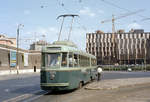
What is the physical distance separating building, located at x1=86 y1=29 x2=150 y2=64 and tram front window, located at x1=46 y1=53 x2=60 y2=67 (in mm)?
111781

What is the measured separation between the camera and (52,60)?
15.4m

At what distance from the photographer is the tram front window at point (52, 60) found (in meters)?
15.3

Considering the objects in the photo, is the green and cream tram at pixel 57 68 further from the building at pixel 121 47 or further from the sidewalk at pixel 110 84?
the building at pixel 121 47

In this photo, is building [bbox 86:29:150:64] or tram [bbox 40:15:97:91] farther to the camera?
building [bbox 86:29:150:64]

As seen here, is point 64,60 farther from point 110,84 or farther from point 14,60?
point 14,60

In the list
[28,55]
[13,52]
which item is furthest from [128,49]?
[13,52]

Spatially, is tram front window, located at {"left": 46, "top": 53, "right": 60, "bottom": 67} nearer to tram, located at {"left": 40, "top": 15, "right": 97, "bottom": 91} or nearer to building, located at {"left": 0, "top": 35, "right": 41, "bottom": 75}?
tram, located at {"left": 40, "top": 15, "right": 97, "bottom": 91}

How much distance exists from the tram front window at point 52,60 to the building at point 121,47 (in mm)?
111781

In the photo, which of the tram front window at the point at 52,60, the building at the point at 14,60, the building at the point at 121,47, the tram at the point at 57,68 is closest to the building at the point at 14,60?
the building at the point at 14,60

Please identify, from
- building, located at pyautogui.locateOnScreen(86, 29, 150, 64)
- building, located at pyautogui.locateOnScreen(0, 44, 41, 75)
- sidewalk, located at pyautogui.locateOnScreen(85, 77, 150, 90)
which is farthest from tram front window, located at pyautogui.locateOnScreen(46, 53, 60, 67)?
building, located at pyautogui.locateOnScreen(86, 29, 150, 64)

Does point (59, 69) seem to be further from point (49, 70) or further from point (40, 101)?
Result: point (40, 101)

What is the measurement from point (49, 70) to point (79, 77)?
3.13 meters

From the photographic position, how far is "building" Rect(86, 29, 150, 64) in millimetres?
125688

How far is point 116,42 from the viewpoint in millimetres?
128625
